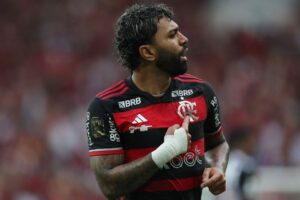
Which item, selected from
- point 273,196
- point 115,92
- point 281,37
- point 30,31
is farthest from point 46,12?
point 115,92

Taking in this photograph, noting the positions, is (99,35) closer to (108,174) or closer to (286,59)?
(286,59)

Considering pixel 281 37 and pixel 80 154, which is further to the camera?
pixel 281 37

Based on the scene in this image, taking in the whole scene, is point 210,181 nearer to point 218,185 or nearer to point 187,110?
point 218,185

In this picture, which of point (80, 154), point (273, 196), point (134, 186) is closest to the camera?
point (134, 186)

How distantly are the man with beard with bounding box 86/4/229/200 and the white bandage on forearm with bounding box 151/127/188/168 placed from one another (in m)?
0.07

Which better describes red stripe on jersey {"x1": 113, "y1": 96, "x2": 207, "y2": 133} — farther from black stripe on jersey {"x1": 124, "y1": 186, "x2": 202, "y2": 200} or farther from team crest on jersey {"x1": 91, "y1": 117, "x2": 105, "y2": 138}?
black stripe on jersey {"x1": 124, "y1": 186, "x2": 202, "y2": 200}

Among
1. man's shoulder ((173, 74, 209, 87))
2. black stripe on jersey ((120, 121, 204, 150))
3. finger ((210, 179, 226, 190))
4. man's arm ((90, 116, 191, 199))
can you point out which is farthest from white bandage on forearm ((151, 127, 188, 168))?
man's shoulder ((173, 74, 209, 87))

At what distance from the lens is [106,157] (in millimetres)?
5164

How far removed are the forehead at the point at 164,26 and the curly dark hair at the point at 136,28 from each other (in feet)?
0.06

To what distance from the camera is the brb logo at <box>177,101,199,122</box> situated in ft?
17.2

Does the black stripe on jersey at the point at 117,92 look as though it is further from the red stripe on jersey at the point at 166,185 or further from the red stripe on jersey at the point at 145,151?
the red stripe on jersey at the point at 166,185

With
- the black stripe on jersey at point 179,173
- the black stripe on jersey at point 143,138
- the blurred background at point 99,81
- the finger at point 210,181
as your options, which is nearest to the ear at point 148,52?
the black stripe on jersey at point 143,138

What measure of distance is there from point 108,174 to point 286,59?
39.0 feet

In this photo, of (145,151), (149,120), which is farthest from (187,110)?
(145,151)
